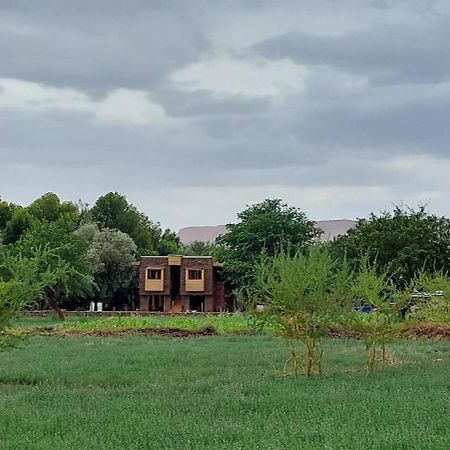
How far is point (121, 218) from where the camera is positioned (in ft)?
276

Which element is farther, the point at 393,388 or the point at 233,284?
the point at 233,284

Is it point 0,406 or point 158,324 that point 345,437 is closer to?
point 0,406

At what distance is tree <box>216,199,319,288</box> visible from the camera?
210ft

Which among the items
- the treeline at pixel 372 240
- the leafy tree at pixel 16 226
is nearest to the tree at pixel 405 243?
the treeline at pixel 372 240

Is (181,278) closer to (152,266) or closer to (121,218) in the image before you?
(152,266)

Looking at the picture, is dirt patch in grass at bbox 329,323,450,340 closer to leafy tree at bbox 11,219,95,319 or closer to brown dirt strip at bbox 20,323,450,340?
brown dirt strip at bbox 20,323,450,340

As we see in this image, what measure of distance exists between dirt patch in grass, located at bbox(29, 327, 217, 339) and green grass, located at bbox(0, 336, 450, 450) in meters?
9.82

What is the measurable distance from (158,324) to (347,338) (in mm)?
10939

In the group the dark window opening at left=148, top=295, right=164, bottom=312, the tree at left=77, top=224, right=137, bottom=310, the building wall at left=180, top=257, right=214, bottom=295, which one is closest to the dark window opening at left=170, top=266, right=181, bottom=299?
the dark window opening at left=148, top=295, right=164, bottom=312

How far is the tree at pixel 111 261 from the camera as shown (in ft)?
218

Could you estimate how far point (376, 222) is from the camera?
176 ft

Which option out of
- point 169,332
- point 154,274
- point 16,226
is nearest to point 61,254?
point 154,274

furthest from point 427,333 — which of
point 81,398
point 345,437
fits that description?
point 345,437

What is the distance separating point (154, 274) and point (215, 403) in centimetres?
5407
